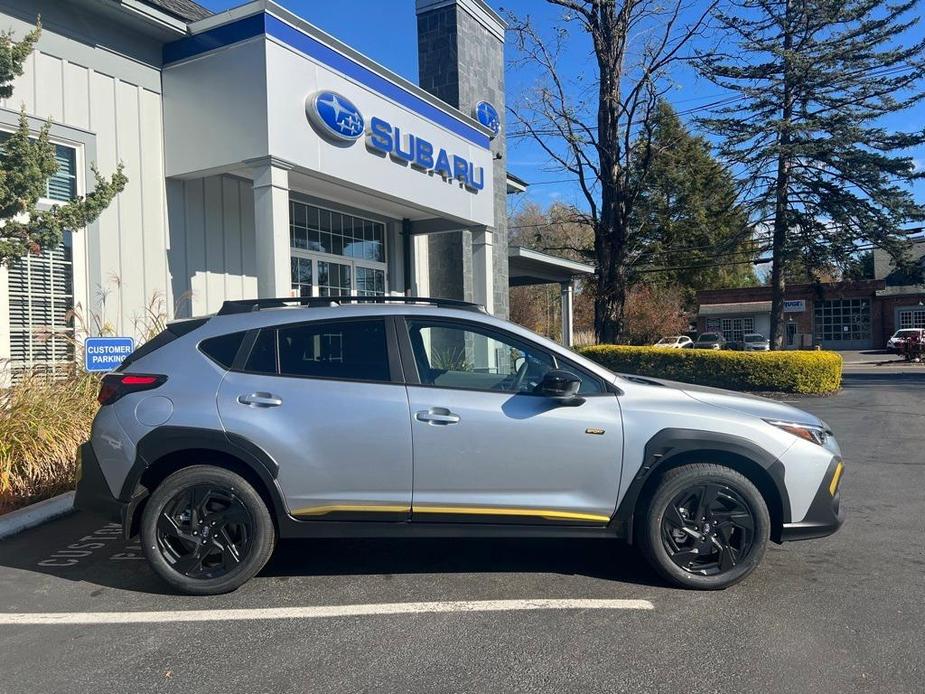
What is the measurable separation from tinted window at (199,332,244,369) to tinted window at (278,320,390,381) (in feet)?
0.86

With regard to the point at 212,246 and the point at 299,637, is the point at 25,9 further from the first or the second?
the point at 299,637

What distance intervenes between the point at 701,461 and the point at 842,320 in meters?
50.9

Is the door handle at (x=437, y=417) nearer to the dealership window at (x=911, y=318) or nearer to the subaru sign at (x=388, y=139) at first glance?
the subaru sign at (x=388, y=139)

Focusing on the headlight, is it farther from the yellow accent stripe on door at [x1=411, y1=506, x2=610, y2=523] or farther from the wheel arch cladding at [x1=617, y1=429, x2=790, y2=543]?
the yellow accent stripe on door at [x1=411, y1=506, x2=610, y2=523]

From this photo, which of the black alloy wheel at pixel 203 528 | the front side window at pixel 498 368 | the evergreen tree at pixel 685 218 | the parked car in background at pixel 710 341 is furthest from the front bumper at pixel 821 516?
the parked car in background at pixel 710 341

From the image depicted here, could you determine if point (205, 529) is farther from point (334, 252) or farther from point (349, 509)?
point (334, 252)

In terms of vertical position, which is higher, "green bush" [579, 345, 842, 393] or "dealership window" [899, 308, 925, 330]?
"dealership window" [899, 308, 925, 330]

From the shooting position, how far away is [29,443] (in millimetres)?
5852

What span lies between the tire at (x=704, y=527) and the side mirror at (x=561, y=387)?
721 millimetres

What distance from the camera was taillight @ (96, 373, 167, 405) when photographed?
13.2 feet

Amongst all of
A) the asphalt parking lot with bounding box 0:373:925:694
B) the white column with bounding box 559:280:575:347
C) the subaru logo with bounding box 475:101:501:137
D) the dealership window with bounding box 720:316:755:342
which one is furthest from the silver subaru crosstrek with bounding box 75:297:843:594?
the dealership window with bounding box 720:316:755:342

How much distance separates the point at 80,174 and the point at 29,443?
4015 millimetres

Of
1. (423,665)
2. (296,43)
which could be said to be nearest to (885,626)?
(423,665)

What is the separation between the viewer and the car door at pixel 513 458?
3.91m
